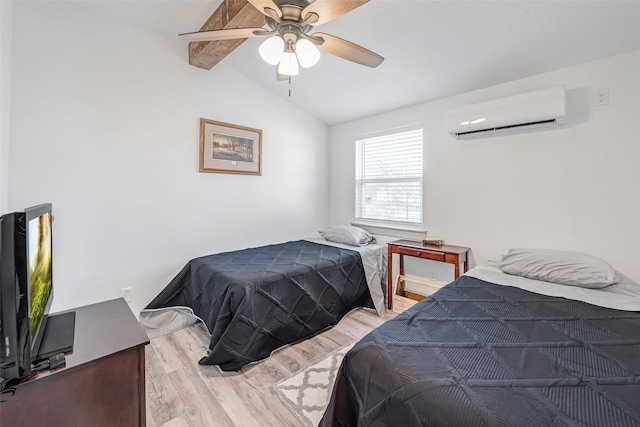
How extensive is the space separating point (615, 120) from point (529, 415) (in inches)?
94.9

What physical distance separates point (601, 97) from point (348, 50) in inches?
80.0

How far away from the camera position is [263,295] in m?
2.17

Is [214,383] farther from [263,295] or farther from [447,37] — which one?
[447,37]

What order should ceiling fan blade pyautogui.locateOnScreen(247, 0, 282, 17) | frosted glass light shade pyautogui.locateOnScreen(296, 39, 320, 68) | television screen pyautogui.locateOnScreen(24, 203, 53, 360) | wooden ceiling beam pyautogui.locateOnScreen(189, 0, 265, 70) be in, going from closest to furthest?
television screen pyautogui.locateOnScreen(24, 203, 53, 360)
ceiling fan blade pyautogui.locateOnScreen(247, 0, 282, 17)
frosted glass light shade pyautogui.locateOnScreen(296, 39, 320, 68)
wooden ceiling beam pyautogui.locateOnScreen(189, 0, 265, 70)

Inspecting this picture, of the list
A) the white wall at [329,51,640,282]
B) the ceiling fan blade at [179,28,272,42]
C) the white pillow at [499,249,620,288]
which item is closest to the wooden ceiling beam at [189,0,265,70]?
the ceiling fan blade at [179,28,272,42]

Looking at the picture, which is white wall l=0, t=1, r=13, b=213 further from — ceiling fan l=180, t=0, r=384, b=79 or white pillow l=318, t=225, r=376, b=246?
white pillow l=318, t=225, r=376, b=246

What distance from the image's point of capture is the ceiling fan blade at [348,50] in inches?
63.6

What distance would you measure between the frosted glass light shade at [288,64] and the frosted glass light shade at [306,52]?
3 centimetres

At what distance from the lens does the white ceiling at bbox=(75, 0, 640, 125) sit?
1810mm

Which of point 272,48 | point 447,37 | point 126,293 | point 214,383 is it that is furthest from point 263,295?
point 447,37

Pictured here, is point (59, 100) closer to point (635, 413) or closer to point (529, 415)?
point (529, 415)

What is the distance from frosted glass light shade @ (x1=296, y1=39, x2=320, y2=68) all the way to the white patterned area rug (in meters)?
2.02

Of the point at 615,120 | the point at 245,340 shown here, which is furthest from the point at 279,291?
the point at 615,120

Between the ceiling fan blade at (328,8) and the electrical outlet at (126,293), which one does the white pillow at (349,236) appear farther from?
the ceiling fan blade at (328,8)
